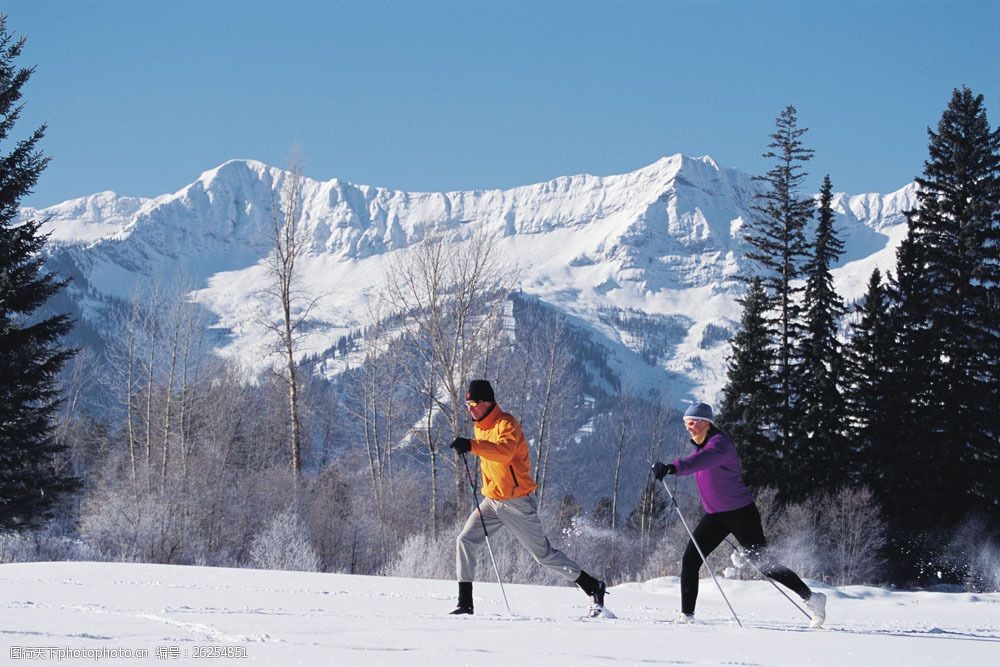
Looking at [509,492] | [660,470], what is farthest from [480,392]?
[660,470]

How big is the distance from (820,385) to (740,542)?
29.9 meters

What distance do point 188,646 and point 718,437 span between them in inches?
173

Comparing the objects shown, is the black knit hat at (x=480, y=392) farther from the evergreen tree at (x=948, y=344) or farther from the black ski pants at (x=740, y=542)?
the evergreen tree at (x=948, y=344)

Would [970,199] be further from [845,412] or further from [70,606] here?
[70,606]

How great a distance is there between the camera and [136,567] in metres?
12.1

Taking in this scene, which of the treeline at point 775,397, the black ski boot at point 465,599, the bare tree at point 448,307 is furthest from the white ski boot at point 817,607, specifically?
the bare tree at point 448,307

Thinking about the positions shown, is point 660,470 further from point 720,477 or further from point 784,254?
point 784,254

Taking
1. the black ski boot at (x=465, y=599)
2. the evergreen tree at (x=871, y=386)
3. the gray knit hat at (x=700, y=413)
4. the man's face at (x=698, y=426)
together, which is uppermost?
the evergreen tree at (x=871, y=386)

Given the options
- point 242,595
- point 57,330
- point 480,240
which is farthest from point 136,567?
point 480,240

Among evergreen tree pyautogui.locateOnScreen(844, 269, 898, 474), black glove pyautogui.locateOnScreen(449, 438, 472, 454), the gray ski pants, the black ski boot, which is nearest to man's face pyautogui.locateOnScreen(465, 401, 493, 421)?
black glove pyautogui.locateOnScreen(449, 438, 472, 454)

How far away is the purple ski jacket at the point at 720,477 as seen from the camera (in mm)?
7523

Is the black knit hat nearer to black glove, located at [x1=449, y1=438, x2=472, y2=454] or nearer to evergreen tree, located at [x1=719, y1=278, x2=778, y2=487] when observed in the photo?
black glove, located at [x1=449, y1=438, x2=472, y2=454]

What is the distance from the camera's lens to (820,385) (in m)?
35.6

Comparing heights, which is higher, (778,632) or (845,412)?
(845,412)
